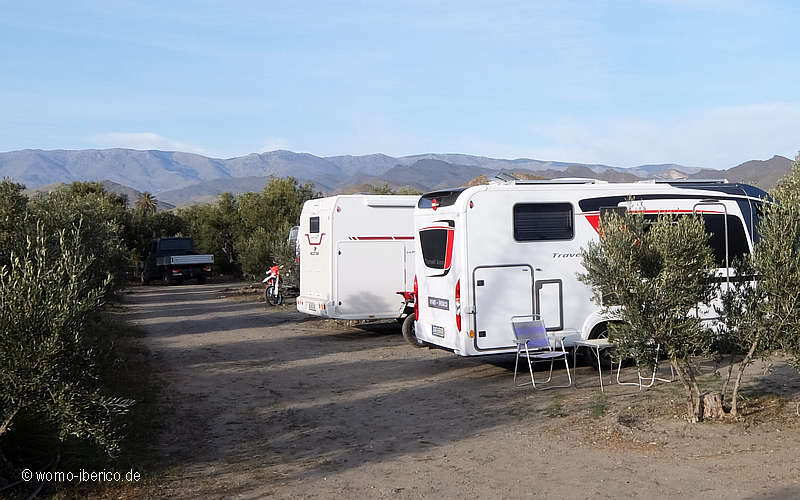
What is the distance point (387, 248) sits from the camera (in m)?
14.3

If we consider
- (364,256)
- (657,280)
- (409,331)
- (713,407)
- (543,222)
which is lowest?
(713,407)

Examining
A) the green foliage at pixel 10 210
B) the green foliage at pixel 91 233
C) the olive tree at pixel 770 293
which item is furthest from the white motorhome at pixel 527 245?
the green foliage at pixel 10 210

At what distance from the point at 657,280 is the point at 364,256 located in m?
7.84

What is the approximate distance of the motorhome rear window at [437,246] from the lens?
1035 cm

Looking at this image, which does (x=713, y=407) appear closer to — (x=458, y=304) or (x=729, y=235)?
(x=458, y=304)

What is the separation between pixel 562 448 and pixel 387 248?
310 inches

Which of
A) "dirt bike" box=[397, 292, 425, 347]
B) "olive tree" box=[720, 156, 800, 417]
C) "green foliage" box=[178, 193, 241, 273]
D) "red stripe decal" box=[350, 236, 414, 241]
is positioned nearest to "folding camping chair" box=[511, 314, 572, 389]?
"olive tree" box=[720, 156, 800, 417]

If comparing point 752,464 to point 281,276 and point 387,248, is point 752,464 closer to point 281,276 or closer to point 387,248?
point 387,248

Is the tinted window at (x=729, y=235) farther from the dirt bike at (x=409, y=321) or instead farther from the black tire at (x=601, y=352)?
the dirt bike at (x=409, y=321)

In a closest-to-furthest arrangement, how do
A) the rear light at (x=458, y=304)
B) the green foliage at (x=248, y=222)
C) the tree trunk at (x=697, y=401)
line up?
the tree trunk at (x=697, y=401)
the rear light at (x=458, y=304)
the green foliage at (x=248, y=222)

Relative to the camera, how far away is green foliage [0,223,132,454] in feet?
16.3

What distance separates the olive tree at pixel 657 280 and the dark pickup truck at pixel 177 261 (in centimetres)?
2632

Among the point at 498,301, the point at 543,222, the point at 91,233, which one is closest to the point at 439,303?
the point at 498,301

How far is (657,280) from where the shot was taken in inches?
276
